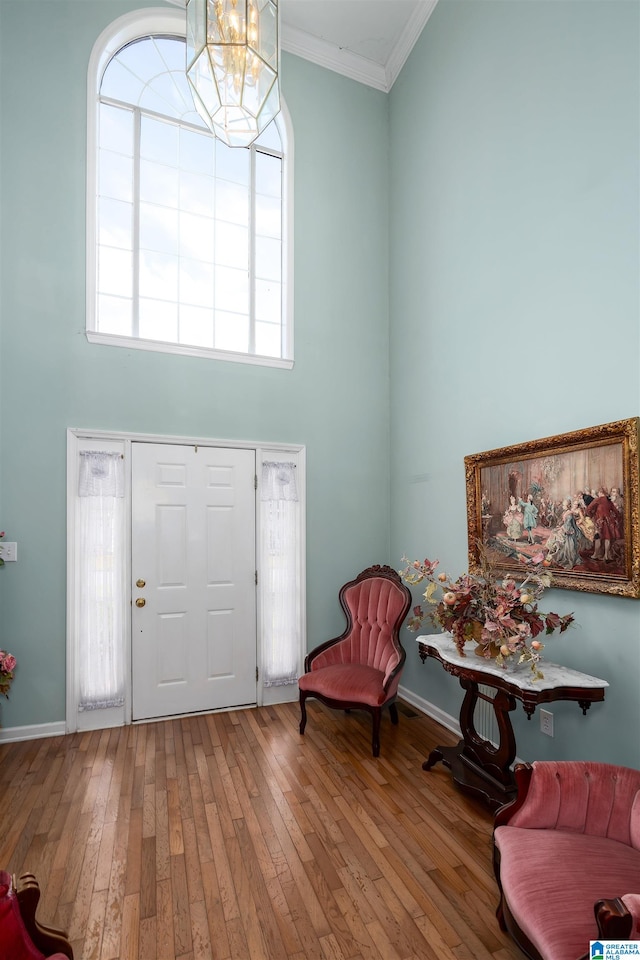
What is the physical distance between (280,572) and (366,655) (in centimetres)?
102

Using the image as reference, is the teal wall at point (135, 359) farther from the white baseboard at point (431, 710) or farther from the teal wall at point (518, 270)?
the white baseboard at point (431, 710)

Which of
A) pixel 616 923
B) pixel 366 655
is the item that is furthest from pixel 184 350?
pixel 616 923

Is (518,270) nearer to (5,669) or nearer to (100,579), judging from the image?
(100,579)

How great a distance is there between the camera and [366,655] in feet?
12.8

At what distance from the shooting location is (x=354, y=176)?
466cm

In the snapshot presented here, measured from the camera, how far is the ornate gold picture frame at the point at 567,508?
2293 millimetres

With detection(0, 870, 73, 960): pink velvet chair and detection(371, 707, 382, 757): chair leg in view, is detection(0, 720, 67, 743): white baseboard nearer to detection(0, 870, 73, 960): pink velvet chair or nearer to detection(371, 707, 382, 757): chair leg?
detection(371, 707, 382, 757): chair leg

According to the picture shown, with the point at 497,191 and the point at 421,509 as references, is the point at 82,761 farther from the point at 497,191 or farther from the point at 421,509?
the point at 497,191

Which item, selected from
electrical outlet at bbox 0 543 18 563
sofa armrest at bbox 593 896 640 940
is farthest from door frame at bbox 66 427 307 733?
sofa armrest at bbox 593 896 640 940

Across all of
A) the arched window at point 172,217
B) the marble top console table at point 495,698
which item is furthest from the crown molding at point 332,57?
the marble top console table at point 495,698

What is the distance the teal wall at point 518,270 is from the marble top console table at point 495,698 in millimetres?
249

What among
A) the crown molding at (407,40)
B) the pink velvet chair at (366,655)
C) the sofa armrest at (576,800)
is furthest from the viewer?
the crown molding at (407,40)

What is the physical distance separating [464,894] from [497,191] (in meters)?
4.01

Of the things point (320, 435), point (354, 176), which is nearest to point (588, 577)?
point (320, 435)
